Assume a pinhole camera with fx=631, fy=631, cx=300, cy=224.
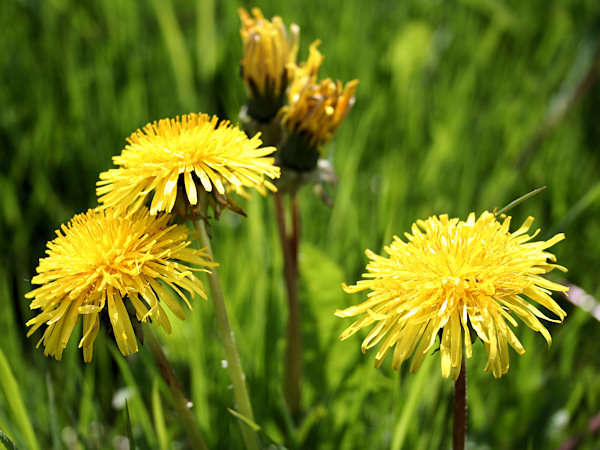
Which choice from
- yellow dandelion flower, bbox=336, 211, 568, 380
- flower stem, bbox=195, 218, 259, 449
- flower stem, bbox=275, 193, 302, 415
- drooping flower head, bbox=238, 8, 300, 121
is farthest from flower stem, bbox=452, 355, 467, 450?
drooping flower head, bbox=238, 8, 300, 121

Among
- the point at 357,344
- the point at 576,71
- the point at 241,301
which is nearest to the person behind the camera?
the point at 357,344

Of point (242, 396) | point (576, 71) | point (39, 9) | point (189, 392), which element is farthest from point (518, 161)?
point (39, 9)

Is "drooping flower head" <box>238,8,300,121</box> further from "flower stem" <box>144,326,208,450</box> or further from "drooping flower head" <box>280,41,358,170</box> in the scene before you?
"flower stem" <box>144,326,208,450</box>

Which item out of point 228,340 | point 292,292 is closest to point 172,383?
point 228,340

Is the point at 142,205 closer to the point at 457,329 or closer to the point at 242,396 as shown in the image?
the point at 242,396

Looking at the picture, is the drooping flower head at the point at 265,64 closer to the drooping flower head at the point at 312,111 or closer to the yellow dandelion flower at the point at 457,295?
the drooping flower head at the point at 312,111

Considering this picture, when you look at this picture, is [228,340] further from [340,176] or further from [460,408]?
[340,176]

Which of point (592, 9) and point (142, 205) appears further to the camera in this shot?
point (592, 9)

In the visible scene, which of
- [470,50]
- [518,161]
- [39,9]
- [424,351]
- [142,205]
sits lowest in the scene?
[424,351]
